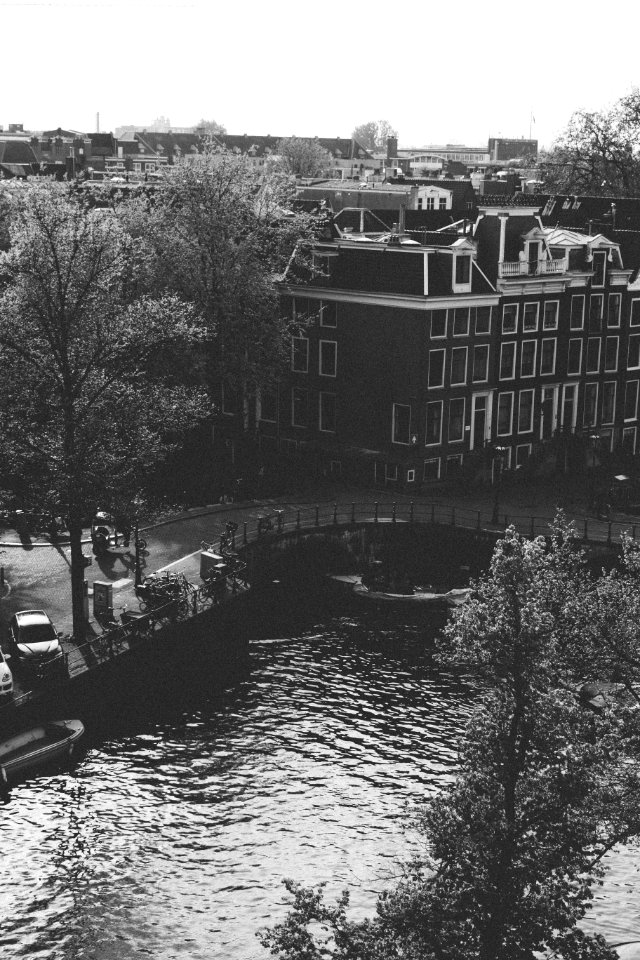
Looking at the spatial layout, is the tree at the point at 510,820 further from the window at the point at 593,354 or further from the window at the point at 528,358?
the window at the point at 593,354

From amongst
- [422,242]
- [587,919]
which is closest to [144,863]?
[587,919]

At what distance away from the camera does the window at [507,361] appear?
73.2m

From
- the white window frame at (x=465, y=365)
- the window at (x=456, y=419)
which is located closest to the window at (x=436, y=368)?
the white window frame at (x=465, y=365)

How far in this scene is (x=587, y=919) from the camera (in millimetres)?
33156

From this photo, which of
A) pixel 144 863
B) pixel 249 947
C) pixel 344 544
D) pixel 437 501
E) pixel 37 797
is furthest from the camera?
pixel 437 501

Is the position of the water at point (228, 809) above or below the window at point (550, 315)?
below

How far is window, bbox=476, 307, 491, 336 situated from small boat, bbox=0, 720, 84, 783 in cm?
3799

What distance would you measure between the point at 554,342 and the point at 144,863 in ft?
161

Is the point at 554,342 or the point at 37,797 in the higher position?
the point at 554,342

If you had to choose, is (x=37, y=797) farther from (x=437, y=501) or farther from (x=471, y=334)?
(x=471, y=334)

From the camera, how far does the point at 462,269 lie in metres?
69.6

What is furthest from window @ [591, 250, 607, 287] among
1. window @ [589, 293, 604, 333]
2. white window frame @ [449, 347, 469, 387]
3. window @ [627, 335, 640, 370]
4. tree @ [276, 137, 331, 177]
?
tree @ [276, 137, 331, 177]

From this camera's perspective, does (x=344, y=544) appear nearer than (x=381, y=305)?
Yes

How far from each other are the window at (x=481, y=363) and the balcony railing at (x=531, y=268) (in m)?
4.54
